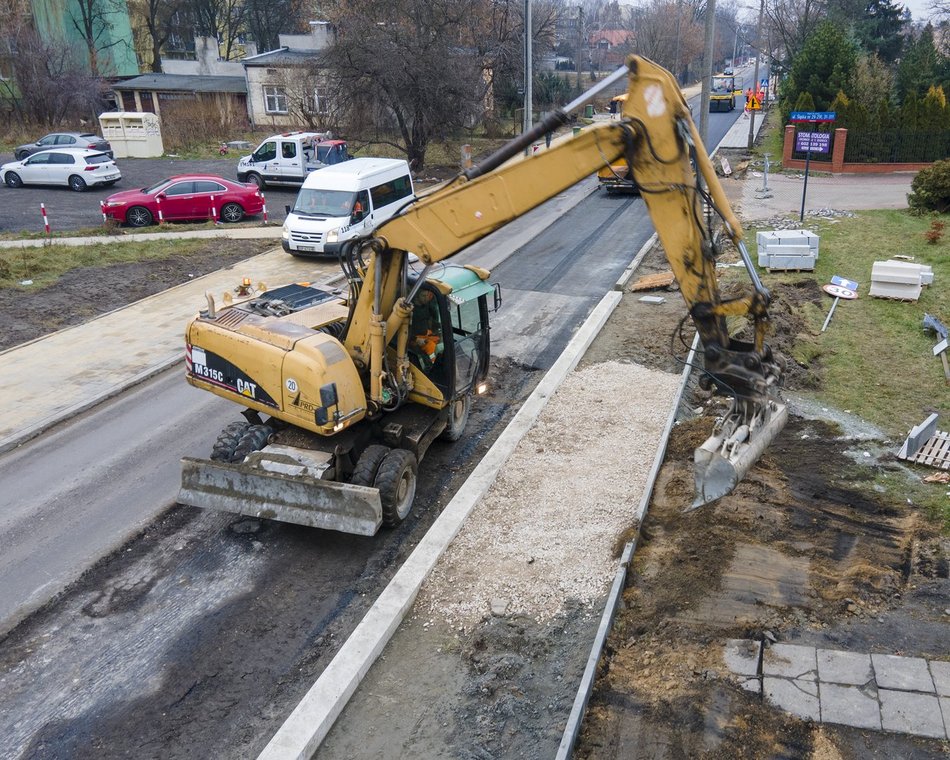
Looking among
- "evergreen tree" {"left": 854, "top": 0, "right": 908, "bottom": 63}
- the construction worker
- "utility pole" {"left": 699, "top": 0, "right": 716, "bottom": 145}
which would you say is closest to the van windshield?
"utility pole" {"left": 699, "top": 0, "right": 716, "bottom": 145}

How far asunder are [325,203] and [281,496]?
13.4 meters

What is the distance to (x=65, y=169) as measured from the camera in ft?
97.9

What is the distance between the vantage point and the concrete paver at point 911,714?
5.96 metres

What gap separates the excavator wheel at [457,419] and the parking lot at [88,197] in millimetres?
16103

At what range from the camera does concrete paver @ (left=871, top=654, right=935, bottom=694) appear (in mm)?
6348

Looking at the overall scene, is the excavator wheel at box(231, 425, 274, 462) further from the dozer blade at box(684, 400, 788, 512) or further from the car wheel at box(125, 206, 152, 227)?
the car wheel at box(125, 206, 152, 227)

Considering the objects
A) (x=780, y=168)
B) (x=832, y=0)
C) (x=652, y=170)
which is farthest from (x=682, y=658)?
(x=832, y=0)

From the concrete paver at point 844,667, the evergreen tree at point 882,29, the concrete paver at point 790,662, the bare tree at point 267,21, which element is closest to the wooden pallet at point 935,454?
the concrete paver at point 844,667

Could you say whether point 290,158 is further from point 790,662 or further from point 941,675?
point 941,675

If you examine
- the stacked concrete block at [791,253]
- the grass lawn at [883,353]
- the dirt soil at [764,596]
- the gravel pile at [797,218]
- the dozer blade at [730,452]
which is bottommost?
the dirt soil at [764,596]

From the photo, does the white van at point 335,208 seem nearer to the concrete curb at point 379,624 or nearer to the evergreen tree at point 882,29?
the concrete curb at point 379,624

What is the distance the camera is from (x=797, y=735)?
5.99 meters

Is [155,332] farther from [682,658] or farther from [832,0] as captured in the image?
[832,0]

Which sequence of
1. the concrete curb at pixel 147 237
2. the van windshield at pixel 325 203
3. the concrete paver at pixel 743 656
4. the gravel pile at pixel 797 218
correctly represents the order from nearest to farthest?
the concrete paver at pixel 743 656 → the van windshield at pixel 325 203 → the concrete curb at pixel 147 237 → the gravel pile at pixel 797 218
